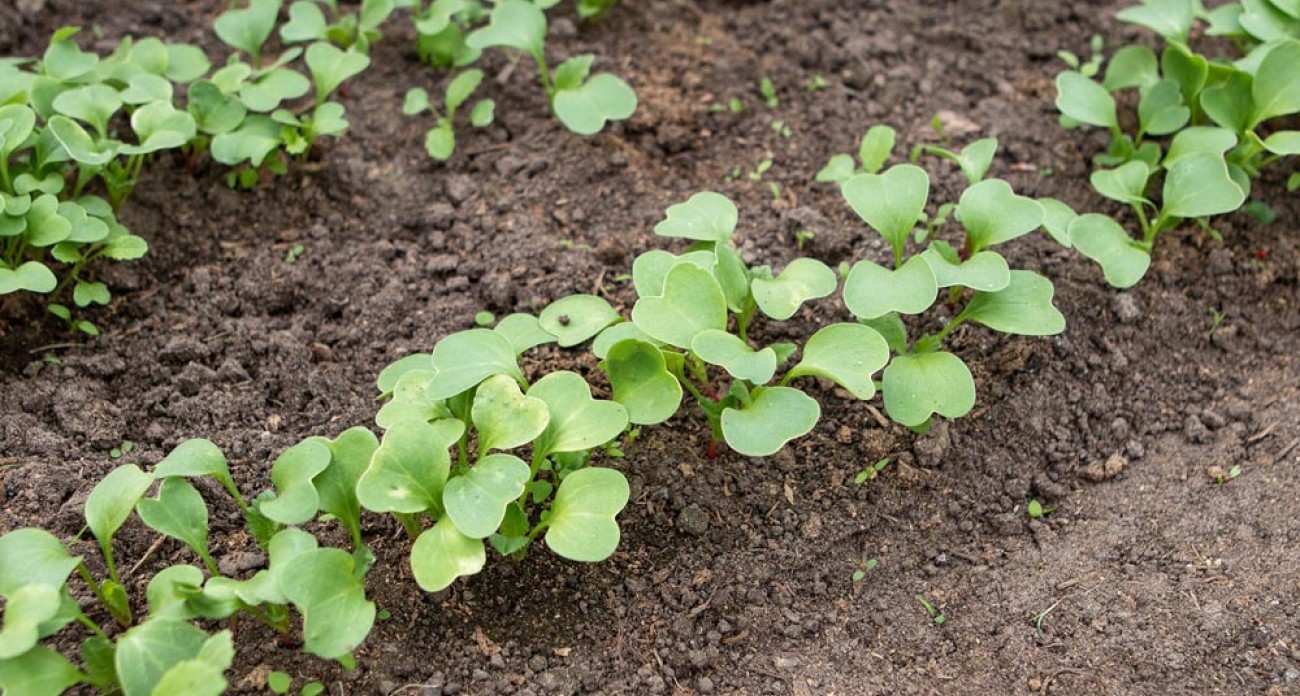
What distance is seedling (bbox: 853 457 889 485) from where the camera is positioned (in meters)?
2.52

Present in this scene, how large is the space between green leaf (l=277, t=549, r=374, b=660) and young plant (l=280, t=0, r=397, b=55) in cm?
Answer: 178

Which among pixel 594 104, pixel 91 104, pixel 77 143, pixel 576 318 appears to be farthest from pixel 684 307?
pixel 91 104

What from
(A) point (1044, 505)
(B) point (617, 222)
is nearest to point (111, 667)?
(B) point (617, 222)

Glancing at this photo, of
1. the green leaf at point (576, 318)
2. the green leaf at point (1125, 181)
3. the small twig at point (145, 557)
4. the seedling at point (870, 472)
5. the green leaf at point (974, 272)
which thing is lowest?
the seedling at point (870, 472)

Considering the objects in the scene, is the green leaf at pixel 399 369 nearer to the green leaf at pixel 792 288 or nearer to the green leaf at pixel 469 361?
the green leaf at pixel 469 361

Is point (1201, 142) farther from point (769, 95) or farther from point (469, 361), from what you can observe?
point (469, 361)

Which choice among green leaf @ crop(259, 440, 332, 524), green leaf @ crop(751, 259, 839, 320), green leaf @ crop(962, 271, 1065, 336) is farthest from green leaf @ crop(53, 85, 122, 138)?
green leaf @ crop(962, 271, 1065, 336)

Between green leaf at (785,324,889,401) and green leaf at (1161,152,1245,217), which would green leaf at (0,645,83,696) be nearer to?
green leaf at (785,324,889,401)

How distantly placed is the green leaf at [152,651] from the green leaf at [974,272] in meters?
1.53

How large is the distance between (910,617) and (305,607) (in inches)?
45.9

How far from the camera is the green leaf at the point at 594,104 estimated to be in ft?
10.0

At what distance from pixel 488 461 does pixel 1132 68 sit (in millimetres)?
2126

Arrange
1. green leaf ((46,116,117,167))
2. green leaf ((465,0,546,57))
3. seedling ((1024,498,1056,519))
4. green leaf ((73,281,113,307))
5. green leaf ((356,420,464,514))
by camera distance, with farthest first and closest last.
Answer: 1. green leaf ((465,0,546,57))
2. green leaf ((73,281,113,307))
3. green leaf ((46,116,117,167))
4. seedling ((1024,498,1056,519))
5. green leaf ((356,420,464,514))

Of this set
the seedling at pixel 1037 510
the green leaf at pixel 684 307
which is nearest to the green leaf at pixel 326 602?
the green leaf at pixel 684 307
